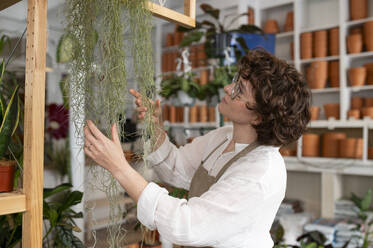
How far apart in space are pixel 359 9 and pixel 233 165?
2.75m

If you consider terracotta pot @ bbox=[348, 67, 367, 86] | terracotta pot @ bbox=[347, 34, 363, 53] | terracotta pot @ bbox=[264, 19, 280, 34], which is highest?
terracotta pot @ bbox=[264, 19, 280, 34]

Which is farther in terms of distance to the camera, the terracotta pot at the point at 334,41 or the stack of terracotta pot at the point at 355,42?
the terracotta pot at the point at 334,41

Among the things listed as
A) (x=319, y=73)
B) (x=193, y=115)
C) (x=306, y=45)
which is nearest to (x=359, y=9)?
(x=306, y=45)

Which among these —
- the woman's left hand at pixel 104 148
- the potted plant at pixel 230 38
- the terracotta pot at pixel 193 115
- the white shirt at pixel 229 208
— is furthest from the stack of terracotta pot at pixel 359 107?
the woman's left hand at pixel 104 148

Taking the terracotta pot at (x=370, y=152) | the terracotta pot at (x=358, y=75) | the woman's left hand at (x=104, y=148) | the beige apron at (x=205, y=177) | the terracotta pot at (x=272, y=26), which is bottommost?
the terracotta pot at (x=370, y=152)

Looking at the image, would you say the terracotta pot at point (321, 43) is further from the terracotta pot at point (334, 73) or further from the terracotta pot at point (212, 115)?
the terracotta pot at point (212, 115)

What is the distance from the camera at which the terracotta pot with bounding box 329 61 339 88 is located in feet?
10.7

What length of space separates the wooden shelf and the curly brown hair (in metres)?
0.67

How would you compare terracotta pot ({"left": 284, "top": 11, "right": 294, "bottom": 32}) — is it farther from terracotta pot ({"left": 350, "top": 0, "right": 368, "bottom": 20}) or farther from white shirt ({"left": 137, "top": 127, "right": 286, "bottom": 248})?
white shirt ({"left": 137, "top": 127, "right": 286, "bottom": 248})

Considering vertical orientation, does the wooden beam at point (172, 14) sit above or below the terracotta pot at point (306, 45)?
below

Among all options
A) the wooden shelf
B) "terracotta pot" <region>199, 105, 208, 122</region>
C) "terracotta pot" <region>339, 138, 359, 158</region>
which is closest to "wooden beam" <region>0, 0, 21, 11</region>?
the wooden shelf

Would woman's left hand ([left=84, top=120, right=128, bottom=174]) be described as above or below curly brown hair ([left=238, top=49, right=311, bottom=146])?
below

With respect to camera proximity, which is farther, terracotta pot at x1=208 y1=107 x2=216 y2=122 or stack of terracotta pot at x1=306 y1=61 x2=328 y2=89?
terracotta pot at x1=208 y1=107 x2=216 y2=122

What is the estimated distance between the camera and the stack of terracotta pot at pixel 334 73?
325 cm
